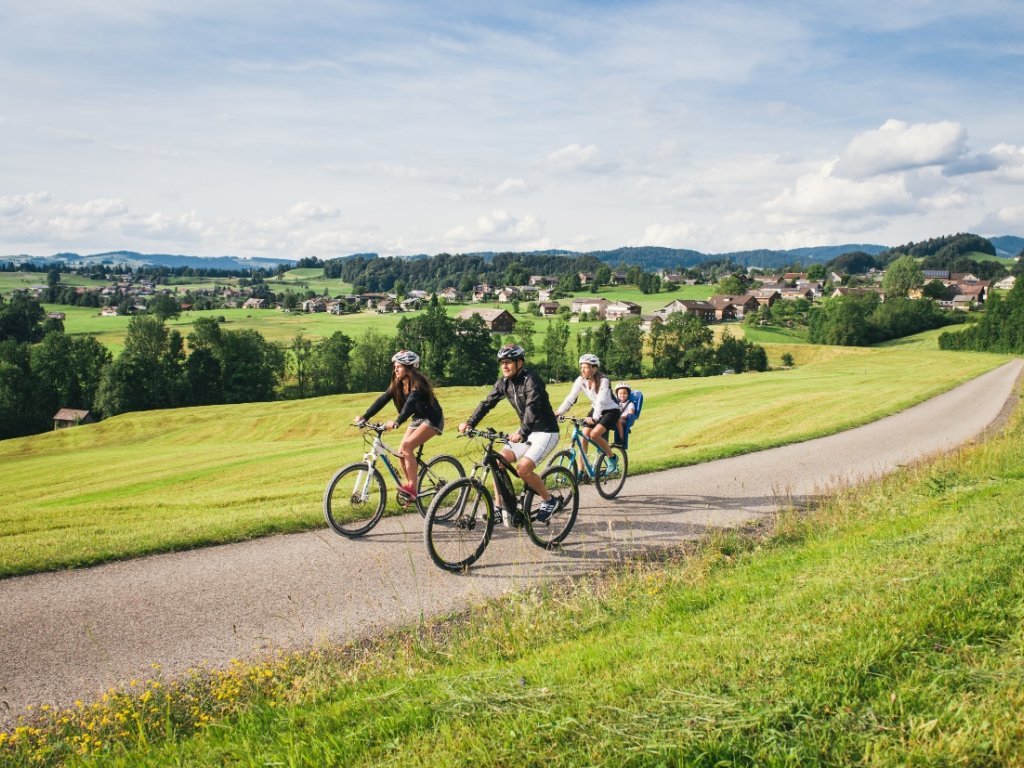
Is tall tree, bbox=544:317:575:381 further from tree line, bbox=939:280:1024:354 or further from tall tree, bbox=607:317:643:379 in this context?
tree line, bbox=939:280:1024:354

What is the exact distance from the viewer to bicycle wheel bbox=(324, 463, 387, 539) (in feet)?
31.2

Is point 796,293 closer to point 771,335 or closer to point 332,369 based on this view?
point 771,335

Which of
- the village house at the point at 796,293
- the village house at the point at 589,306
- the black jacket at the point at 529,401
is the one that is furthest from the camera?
the village house at the point at 796,293

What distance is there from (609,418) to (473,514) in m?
3.91

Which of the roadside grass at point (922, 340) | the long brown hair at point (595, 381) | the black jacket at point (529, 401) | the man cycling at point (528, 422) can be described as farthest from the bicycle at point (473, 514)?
the roadside grass at point (922, 340)

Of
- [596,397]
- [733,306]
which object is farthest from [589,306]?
[596,397]

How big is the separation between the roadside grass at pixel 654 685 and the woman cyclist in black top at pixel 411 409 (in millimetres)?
3338

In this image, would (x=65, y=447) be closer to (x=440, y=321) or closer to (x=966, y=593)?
(x=440, y=321)

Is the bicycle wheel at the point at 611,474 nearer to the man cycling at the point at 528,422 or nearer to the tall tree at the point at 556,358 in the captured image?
the man cycling at the point at 528,422

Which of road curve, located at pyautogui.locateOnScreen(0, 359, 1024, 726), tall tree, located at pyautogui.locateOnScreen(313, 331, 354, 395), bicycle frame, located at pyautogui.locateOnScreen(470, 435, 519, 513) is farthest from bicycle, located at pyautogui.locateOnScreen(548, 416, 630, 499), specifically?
tall tree, located at pyautogui.locateOnScreen(313, 331, 354, 395)

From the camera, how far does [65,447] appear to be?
52.6 m

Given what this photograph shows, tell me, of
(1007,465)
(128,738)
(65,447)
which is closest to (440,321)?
(65,447)

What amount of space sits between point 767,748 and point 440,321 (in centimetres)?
9203

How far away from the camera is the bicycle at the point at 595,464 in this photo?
11688mm
